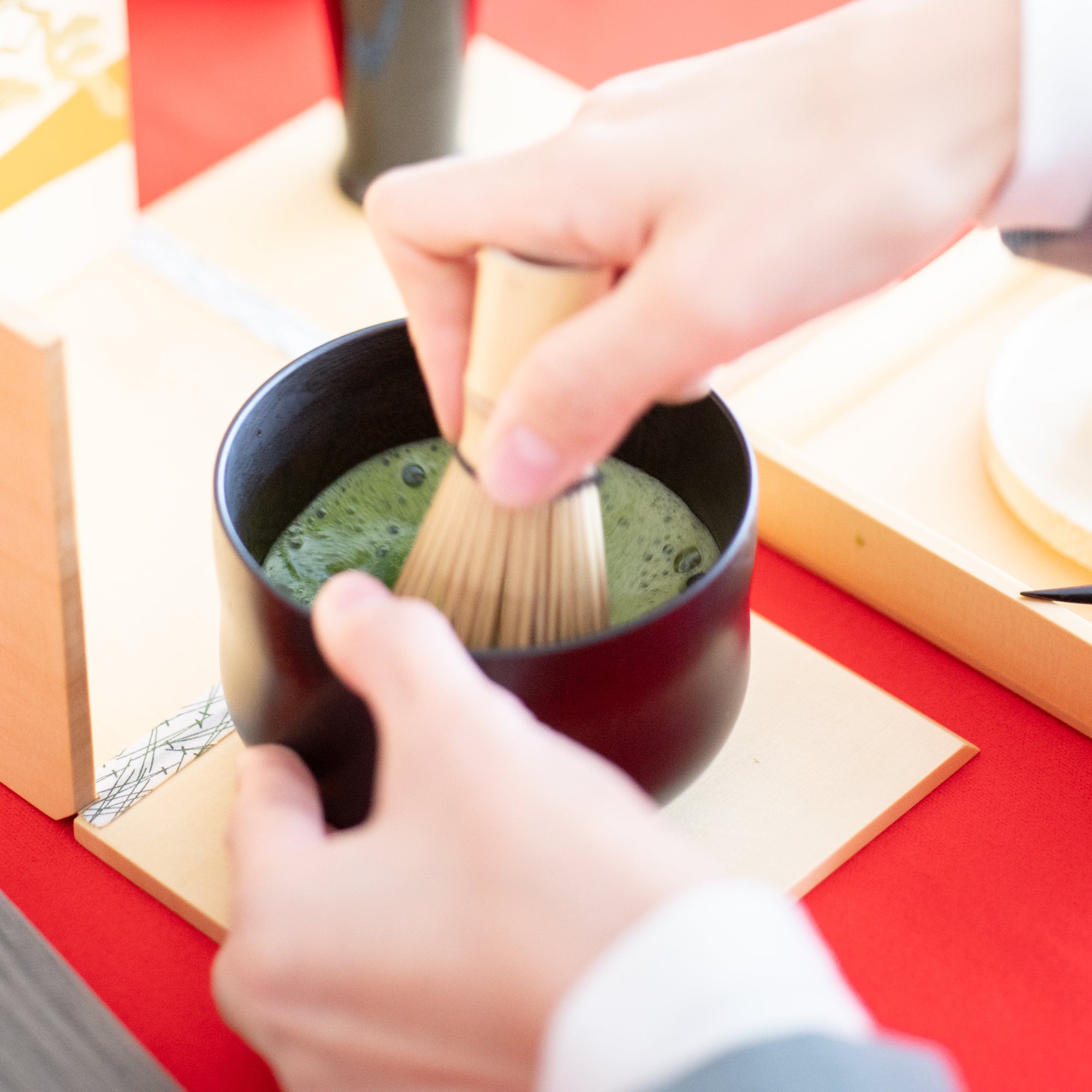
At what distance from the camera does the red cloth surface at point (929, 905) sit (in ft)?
1.25

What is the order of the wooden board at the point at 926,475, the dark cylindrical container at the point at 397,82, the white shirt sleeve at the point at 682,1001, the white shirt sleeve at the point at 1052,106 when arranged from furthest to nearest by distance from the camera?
1. the dark cylindrical container at the point at 397,82
2. the wooden board at the point at 926,475
3. the white shirt sleeve at the point at 1052,106
4. the white shirt sleeve at the point at 682,1001

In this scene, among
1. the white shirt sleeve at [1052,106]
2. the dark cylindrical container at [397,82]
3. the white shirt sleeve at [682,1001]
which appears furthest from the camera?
the dark cylindrical container at [397,82]

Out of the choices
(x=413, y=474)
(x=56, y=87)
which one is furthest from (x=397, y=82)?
(x=413, y=474)

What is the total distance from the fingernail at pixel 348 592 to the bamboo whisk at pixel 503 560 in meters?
0.04

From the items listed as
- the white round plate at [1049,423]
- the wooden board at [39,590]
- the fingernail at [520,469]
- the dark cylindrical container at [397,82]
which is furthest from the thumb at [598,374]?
the dark cylindrical container at [397,82]

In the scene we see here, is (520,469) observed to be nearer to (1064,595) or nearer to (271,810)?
(271,810)

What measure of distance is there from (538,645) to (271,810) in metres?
0.08

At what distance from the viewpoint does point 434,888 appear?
0.28 metres

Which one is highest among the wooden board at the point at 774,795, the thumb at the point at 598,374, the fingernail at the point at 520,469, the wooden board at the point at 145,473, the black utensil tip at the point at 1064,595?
the thumb at the point at 598,374

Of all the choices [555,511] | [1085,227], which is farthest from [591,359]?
[1085,227]

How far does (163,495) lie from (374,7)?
227 mm

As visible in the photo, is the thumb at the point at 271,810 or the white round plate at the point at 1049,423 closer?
the thumb at the point at 271,810

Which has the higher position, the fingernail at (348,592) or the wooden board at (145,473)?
the fingernail at (348,592)

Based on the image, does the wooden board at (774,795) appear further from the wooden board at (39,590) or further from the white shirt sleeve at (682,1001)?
the white shirt sleeve at (682,1001)
